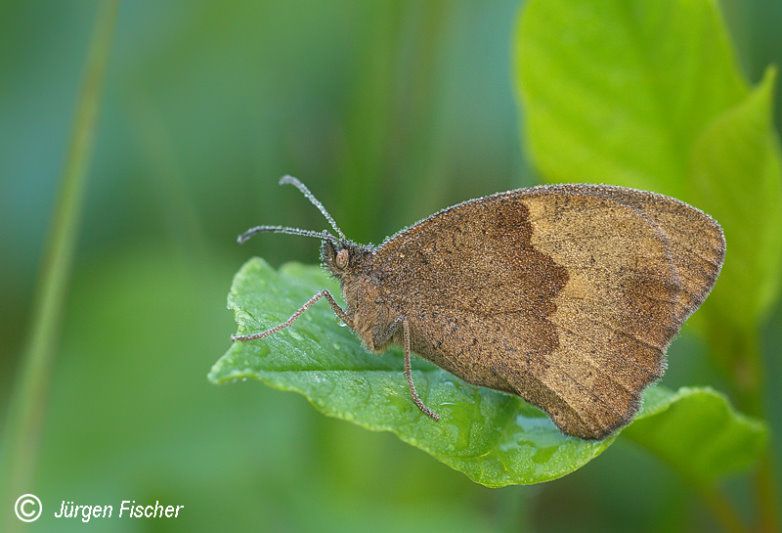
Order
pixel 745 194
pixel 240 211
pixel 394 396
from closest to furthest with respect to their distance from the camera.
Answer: pixel 394 396, pixel 745 194, pixel 240 211

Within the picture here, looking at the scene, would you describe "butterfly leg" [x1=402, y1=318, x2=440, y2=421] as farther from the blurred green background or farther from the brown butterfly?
the blurred green background

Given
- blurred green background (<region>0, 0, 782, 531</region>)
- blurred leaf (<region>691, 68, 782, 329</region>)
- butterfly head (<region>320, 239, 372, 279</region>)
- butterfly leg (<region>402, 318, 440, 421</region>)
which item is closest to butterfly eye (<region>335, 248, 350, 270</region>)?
butterfly head (<region>320, 239, 372, 279</region>)

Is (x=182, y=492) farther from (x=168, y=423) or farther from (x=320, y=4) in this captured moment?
(x=320, y=4)

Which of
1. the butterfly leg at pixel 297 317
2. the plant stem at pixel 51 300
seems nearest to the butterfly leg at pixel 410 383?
the butterfly leg at pixel 297 317

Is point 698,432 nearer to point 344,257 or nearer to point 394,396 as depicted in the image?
point 394,396

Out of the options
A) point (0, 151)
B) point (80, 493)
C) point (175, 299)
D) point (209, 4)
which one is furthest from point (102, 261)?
point (209, 4)

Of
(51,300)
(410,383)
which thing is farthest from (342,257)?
(51,300)
